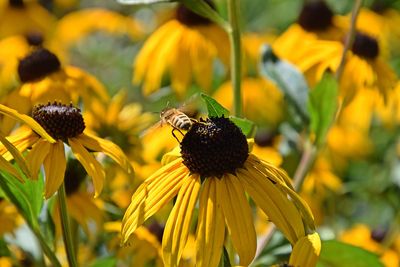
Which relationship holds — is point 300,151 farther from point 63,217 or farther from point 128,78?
point 128,78

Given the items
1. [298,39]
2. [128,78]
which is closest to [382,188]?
[298,39]

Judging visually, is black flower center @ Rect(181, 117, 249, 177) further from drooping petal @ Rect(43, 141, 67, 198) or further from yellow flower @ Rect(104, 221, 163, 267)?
yellow flower @ Rect(104, 221, 163, 267)

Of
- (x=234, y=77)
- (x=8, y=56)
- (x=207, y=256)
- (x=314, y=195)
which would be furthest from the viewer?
(x=8, y=56)

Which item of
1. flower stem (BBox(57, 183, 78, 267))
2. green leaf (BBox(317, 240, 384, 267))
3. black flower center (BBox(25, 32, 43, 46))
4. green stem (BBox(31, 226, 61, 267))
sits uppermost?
flower stem (BBox(57, 183, 78, 267))

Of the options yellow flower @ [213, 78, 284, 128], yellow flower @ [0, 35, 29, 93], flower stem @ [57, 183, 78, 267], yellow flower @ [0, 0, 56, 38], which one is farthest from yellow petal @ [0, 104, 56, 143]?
yellow flower @ [0, 0, 56, 38]

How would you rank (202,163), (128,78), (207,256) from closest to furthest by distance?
(207,256) < (202,163) < (128,78)

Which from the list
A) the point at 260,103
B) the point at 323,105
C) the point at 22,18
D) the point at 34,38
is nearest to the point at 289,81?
the point at 323,105
